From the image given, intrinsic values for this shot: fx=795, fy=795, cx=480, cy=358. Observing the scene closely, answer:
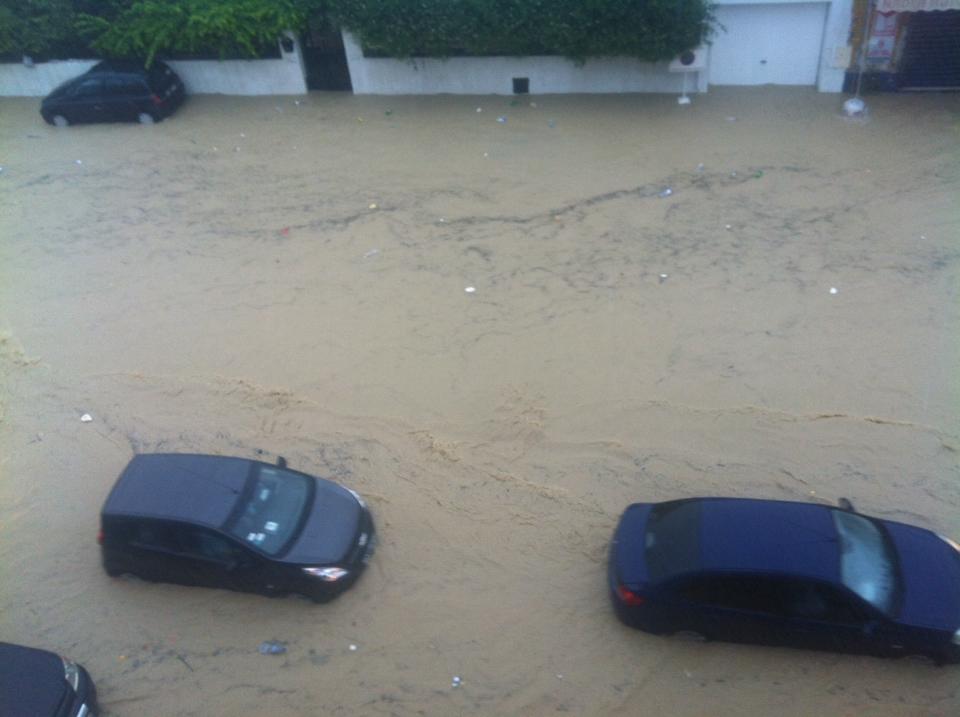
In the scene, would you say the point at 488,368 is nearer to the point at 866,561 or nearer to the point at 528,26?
the point at 866,561

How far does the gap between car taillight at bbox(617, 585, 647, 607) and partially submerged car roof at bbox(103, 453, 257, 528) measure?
3888mm

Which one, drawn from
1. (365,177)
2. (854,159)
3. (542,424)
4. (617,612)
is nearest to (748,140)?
(854,159)

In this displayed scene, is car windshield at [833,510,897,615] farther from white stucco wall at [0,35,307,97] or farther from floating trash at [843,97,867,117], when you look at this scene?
white stucco wall at [0,35,307,97]

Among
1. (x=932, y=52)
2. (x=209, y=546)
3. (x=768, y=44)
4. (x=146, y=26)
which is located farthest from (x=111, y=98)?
(x=932, y=52)

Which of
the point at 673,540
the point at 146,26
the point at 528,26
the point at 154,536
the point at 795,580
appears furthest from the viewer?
the point at 146,26

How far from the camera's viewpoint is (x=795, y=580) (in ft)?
22.5

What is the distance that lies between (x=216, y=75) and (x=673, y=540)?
16.8 meters

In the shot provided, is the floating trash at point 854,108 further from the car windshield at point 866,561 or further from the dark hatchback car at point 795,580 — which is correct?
the car windshield at point 866,561

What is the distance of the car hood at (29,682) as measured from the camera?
22.1 feet

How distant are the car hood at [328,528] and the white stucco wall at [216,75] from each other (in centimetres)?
A: 1345

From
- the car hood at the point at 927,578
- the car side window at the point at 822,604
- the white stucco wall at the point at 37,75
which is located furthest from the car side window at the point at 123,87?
the car hood at the point at 927,578

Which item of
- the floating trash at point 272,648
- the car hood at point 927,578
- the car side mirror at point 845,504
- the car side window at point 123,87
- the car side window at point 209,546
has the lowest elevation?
the floating trash at point 272,648

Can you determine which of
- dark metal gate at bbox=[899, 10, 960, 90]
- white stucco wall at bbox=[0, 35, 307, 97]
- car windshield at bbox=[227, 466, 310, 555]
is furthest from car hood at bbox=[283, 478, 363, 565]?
dark metal gate at bbox=[899, 10, 960, 90]

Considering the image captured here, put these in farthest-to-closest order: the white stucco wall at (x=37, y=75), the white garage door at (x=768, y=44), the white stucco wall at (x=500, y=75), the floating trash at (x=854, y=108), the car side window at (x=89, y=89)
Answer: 1. the white stucco wall at (x=37, y=75)
2. the car side window at (x=89, y=89)
3. the white stucco wall at (x=500, y=75)
4. the white garage door at (x=768, y=44)
5. the floating trash at (x=854, y=108)
